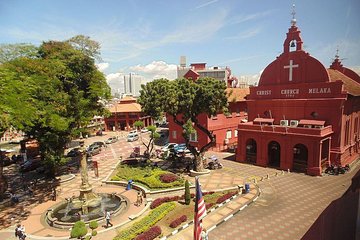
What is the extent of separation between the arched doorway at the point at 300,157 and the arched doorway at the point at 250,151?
503 cm

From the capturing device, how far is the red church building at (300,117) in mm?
26734

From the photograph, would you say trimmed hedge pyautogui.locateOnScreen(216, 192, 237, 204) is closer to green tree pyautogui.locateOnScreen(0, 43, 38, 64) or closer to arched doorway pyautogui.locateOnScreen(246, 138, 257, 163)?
arched doorway pyautogui.locateOnScreen(246, 138, 257, 163)

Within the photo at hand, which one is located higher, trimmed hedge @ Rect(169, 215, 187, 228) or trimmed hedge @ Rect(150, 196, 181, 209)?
trimmed hedge @ Rect(169, 215, 187, 228)

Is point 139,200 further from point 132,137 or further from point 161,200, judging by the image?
point 132,137

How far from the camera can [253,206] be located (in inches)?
756

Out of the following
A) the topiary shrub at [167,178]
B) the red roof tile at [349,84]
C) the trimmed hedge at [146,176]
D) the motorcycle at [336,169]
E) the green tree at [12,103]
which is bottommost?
the trimmed hedge at [146,176]

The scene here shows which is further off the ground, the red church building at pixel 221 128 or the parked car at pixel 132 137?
the red church building at pixel 221 128

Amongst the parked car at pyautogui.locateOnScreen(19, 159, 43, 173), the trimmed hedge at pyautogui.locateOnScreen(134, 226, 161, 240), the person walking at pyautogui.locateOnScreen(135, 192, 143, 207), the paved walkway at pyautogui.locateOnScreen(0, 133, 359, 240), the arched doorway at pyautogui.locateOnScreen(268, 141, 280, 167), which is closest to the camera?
the trimmed hedge at pyautogui.locateOnScreen(134, 226, 161, 240)

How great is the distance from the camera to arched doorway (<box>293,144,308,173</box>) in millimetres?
27609

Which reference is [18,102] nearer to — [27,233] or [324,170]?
[27,233]

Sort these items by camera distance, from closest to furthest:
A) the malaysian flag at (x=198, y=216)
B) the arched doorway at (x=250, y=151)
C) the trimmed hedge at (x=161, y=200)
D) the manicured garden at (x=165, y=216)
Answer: the malaysian flag at (x=198, y=216), the manicured garden at (x=165, y=216), the trimmed hedge at (x=161, y=200), the arched doorway at (x=250, y=151)

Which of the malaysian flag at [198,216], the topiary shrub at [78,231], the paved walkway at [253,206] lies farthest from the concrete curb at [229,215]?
the topiary shrub at [78,231]

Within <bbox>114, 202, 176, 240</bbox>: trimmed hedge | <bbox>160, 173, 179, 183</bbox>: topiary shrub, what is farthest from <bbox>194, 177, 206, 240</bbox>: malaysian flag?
<bbox>160, 173, 179, 183</bbox>: topiary shrub

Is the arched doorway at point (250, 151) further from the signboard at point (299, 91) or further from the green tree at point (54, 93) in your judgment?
the green tree at point (54, 93)
